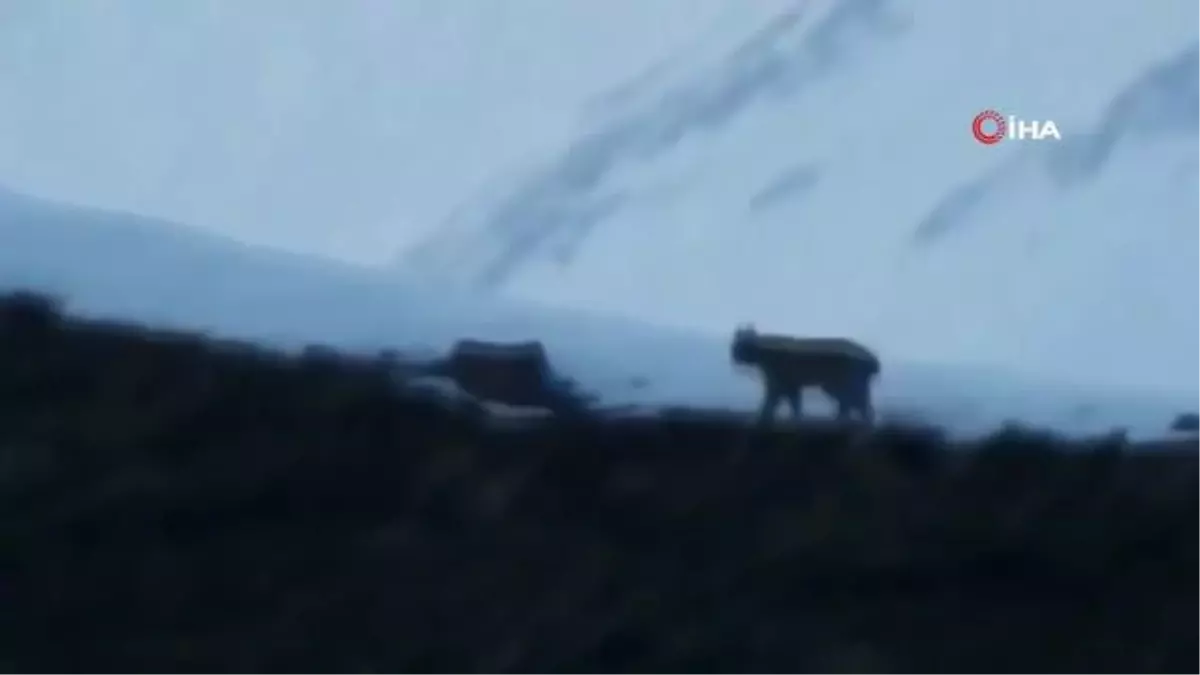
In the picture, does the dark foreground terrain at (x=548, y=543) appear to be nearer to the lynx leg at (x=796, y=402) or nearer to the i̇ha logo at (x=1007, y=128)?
the lynx leg at (x=796, y=402)

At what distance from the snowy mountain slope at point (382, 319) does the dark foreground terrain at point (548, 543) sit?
4 cm

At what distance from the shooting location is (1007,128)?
185cm

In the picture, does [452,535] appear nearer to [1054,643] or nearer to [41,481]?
[41,481]

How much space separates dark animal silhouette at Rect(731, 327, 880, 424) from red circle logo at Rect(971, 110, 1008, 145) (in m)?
0.25

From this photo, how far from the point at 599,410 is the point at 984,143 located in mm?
469

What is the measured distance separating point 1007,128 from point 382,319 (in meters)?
0.66

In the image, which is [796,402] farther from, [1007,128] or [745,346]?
[1007,128]

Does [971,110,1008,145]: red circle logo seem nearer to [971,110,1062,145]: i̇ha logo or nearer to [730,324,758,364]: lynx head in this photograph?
[971,110,1062,145]: i̇ha logo

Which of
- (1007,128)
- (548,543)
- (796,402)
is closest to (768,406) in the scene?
(796,402)

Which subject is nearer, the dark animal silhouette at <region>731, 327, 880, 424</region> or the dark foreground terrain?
the dark foreground terrain

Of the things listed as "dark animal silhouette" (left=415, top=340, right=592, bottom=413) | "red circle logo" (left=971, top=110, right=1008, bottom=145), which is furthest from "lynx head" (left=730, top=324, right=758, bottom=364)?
"red circle logo" (left=971, top=110, right=1008, bottom=145)

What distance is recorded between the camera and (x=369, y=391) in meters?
1.84

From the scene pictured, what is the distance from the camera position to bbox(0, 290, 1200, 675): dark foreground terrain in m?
1.69

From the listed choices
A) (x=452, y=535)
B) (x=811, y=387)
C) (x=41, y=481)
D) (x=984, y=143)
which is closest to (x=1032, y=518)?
(x=811, y=387)
